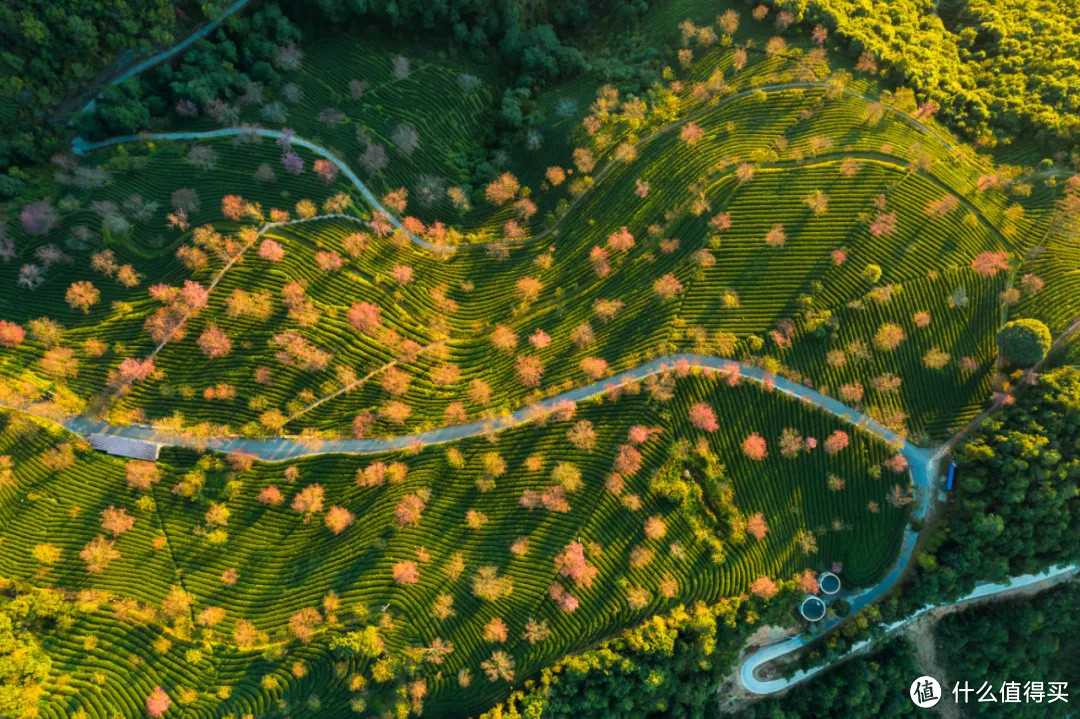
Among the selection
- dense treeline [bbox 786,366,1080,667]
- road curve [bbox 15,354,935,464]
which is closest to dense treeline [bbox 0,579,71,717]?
road curve [bbox 15,354,935,464]

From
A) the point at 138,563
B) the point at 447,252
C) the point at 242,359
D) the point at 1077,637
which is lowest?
the point at 1077,637

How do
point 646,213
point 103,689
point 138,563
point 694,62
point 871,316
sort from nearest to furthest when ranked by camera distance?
1. point 103,689
2. point 138,563
3. point 871,316
4. point 646,213
5. point 694,62

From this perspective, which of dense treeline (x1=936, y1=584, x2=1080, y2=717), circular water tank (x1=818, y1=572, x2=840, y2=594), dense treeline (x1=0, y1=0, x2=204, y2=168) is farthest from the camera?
dense treeline (x1=0, y1=0, x2=204, y2=168)

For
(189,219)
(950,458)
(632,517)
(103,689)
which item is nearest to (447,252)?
(189,219)

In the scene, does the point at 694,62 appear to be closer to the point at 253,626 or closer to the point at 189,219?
the point at 189,219

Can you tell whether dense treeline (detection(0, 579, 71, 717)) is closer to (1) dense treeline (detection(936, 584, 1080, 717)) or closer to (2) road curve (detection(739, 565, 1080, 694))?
(2) road curve (detection(739, 565, 1080, 694))

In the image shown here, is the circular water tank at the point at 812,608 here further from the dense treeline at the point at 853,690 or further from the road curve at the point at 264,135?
the road curve at the point at 264,135

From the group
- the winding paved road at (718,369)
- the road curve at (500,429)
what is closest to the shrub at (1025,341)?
the winding paved road at (718,369)
